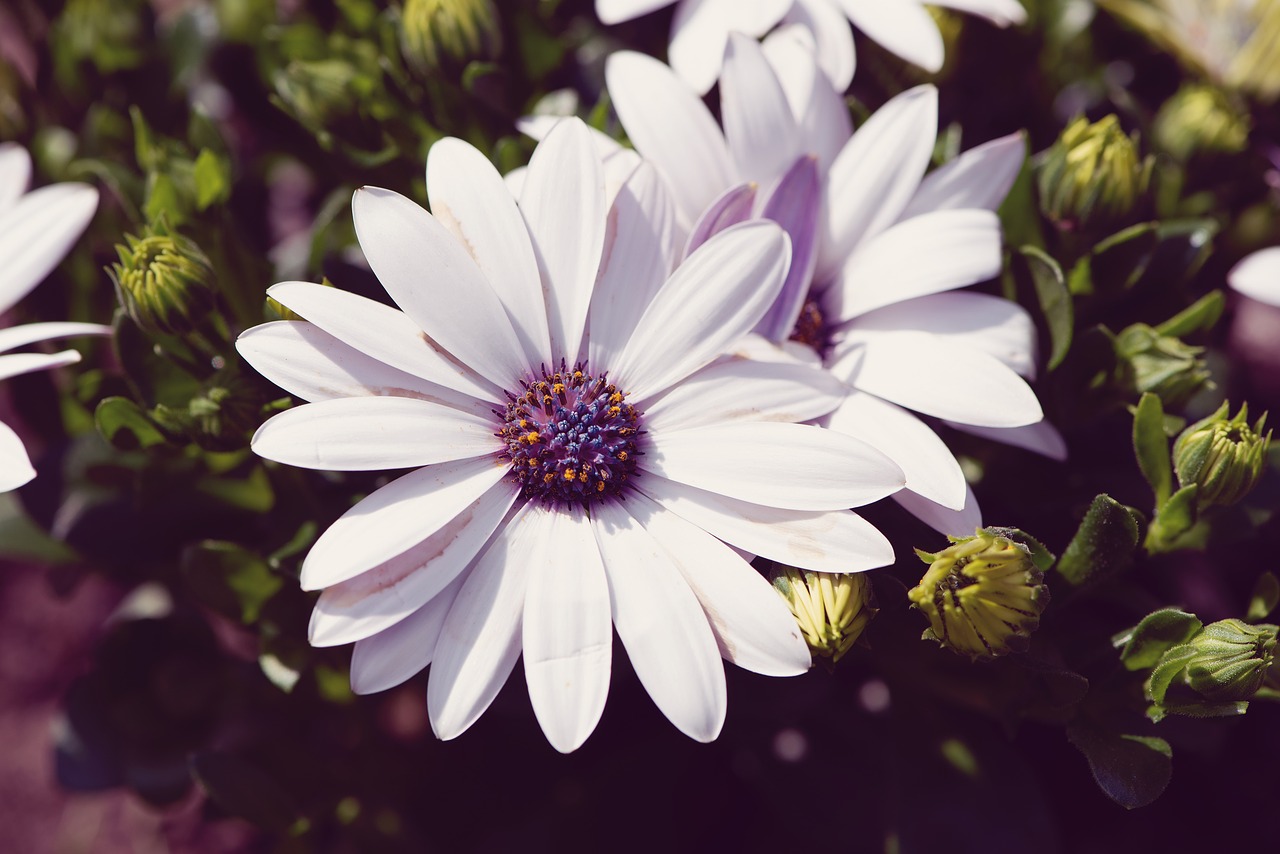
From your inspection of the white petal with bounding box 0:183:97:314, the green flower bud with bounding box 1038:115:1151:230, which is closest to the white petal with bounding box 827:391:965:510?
the green flower bud with bounding box 1038:115:1151:230

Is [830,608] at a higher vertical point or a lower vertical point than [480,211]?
lower

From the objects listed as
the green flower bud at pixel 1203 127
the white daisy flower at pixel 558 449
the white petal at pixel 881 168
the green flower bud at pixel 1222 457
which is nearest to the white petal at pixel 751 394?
the white daisy flower at pixel 558 449

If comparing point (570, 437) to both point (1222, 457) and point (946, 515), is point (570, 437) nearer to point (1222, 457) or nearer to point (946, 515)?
point (946, 515)

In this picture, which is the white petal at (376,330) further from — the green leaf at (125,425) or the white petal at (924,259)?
the white petal at (924,259)

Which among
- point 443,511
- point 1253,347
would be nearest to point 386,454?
point 443,511

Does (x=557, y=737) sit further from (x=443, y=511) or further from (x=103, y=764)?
(x=103, y=764)

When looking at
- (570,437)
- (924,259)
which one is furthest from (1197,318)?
A: (570,437)
